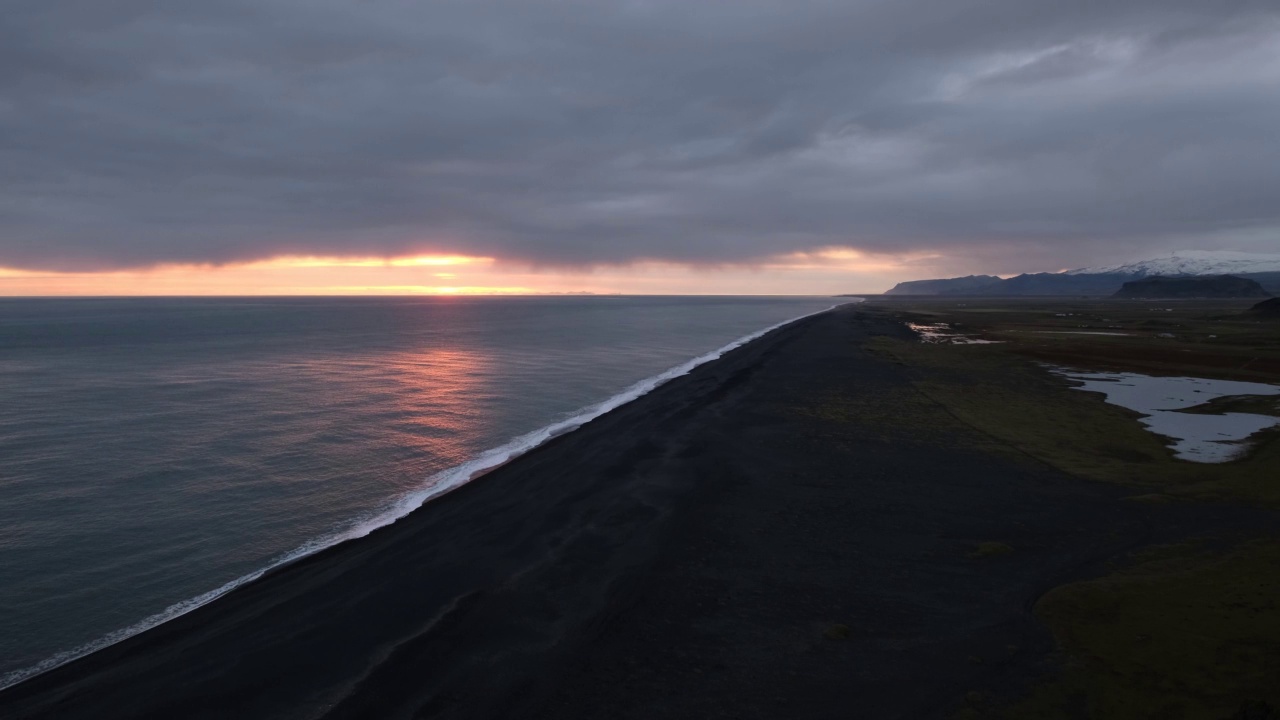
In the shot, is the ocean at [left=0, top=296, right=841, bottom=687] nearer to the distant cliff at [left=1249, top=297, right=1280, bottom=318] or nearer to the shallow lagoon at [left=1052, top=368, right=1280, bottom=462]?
the shallow lagoon at [left=1052, top=368, right=1280, bottom=462]

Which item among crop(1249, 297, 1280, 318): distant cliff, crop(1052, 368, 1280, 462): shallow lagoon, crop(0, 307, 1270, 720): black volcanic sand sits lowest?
crop(0, 307, 1270, 720): black volcanic sand

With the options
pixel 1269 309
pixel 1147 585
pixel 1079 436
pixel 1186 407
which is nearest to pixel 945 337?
pixel 1186 407

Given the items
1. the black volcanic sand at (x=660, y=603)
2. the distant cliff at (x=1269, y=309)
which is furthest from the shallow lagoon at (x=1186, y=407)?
the distant cliff at (x=1269, y=309)

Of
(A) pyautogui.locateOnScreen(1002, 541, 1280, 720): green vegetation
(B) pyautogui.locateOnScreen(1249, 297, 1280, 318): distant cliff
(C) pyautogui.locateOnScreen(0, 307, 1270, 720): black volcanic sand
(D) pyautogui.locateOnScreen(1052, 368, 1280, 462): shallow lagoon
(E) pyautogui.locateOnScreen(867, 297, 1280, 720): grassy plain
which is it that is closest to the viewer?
(A) pyautogui.locateOnScreen(1002, 541, 1280, 720): green vegetation

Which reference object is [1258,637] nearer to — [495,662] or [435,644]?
[495,662]

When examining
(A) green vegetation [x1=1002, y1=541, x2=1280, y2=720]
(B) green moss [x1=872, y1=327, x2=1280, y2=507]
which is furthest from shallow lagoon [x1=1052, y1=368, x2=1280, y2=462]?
(A) green vegetation [x1=1002, y1=541, x2=1280, y2=720]

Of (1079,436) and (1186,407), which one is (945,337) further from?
(1079,436)

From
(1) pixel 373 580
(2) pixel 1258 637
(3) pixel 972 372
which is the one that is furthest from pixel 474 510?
(3) pixel 972 372
